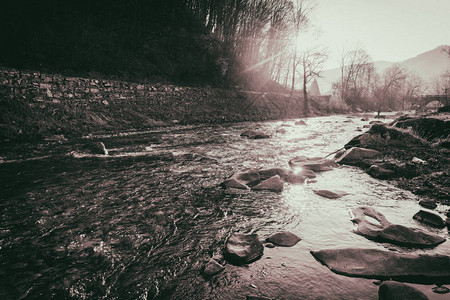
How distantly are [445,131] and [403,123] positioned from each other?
1983mm

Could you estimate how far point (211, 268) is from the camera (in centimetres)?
280

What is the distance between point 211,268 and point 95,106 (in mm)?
13837

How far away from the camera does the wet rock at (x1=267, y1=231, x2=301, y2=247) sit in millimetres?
3365

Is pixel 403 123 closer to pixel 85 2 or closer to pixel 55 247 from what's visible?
pixel 55 247

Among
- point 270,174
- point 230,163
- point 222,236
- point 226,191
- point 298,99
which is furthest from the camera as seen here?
point 298,99

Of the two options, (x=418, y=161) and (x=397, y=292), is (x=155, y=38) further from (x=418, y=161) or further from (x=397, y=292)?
(x=397, y=292)

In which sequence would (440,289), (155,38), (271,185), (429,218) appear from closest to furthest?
(440,289), (429,218), (271,185), (155,38)

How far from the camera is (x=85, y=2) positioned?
66.0 feet

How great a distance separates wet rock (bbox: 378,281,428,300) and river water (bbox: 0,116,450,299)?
14 cm

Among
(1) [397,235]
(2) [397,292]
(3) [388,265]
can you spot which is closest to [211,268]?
(2) [397,292]

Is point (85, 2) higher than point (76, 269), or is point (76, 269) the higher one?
point (85, 2)

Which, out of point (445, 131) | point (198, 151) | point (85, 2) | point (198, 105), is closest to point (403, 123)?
point (445, 131)

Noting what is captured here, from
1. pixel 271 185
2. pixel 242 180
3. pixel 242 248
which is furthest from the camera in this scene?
pixel 242 180

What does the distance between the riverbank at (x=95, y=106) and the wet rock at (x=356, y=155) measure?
11691 mm
